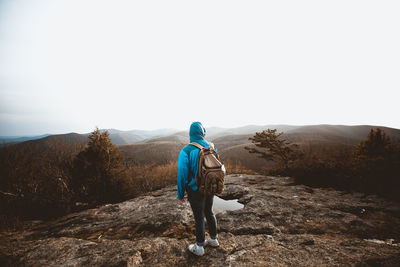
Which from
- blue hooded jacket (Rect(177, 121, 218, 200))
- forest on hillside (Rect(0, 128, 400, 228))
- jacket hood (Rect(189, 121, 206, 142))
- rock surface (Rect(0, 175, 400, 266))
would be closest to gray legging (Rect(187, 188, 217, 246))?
blue hooded jacket (Rect(177, 121, 218, 200))

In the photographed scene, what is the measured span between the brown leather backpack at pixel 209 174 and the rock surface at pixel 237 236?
1.14 meters

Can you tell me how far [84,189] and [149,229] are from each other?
3.72m

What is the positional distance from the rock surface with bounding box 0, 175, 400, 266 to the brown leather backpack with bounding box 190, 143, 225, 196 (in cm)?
114

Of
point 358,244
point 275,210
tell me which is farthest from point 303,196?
point 358,244

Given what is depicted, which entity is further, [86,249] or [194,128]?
[86,249]

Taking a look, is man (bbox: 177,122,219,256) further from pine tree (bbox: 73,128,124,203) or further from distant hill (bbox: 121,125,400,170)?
distant hill (bbox: 121,125,400,170)

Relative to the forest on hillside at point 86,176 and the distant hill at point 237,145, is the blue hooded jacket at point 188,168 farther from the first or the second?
the forest on hillside at point 86,176

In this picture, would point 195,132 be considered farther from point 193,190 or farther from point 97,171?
point 97,171

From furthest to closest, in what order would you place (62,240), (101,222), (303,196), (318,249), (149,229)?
(303,196)
(101,222)
(149,229)
(62,240)
(318,249)

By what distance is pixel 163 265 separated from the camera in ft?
7.44

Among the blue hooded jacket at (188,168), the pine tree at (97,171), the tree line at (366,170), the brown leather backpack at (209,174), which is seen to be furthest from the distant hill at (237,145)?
the tree line at (366,170)

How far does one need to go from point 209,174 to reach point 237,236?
1.79m

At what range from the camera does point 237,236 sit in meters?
3.03

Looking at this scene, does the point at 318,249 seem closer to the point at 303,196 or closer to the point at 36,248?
the point at 303,196
